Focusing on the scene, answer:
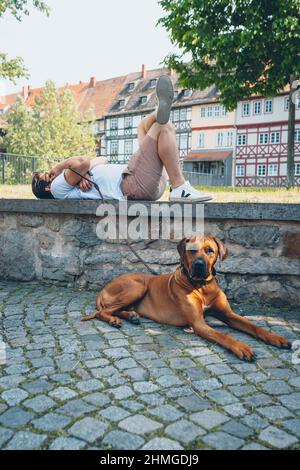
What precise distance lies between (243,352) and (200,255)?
783mm

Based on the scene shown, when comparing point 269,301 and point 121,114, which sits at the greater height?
point 121,114

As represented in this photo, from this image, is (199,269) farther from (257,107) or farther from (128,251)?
(257,107)

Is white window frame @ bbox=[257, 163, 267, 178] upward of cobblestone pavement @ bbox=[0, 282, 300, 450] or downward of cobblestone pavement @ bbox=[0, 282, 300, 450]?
upward

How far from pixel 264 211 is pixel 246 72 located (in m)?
11.5

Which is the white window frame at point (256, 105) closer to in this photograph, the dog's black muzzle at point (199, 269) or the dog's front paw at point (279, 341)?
the dog's black muzzle at point (199, 269)

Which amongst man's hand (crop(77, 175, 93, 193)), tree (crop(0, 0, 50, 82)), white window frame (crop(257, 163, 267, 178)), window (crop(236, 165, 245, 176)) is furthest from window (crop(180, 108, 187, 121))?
man's hand (crop(77, 175, 93, 193))

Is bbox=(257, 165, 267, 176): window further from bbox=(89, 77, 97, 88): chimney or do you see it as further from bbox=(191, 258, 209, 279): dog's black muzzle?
bbox=(191, 258, 209, 279): dog's black muzzle

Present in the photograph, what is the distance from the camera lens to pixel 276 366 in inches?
116

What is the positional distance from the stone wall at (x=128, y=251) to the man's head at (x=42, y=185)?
0.38ft

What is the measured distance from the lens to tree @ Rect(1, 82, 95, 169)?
42656 millimetres

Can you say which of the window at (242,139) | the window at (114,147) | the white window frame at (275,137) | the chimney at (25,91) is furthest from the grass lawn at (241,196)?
the chimney at (25,91)

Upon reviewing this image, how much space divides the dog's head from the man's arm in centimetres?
158

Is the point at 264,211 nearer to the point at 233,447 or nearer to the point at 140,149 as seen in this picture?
the point at 140,149

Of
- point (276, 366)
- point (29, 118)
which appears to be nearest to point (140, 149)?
point (276, 366)
